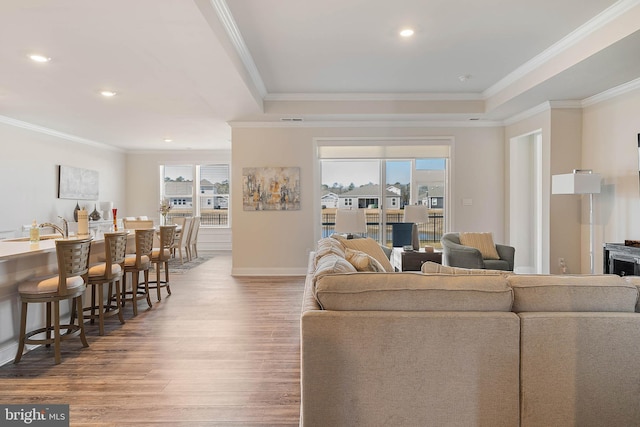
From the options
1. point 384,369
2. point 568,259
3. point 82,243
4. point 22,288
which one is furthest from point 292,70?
Answer: point 568,259

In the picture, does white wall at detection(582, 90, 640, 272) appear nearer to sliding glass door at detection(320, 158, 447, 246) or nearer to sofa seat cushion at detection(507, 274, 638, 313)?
sliding glass door at detection(320, 158, 447, 246)

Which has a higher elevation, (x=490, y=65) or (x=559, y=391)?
(x=490, y=65)

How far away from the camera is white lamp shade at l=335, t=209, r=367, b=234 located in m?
4.65

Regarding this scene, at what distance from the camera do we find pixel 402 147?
6.79 m

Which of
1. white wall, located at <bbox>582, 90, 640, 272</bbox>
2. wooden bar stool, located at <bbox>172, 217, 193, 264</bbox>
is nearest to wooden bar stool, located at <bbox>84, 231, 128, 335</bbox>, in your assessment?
wooden bar stool, located at <bbox>172, 217, 193, 264</bbox>

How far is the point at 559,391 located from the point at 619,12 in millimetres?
3387

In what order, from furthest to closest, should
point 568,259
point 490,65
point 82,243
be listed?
point 568,259, point 490,65, point 82,243

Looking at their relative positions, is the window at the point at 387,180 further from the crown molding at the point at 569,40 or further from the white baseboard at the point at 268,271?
the crown molding at the point at 569,40

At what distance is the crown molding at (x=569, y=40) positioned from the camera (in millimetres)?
3281

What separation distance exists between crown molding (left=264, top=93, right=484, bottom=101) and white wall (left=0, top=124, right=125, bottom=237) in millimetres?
4703

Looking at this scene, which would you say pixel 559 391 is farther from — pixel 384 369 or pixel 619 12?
pixel 619 12

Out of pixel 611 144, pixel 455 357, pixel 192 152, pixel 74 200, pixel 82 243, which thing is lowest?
pixel 455 357

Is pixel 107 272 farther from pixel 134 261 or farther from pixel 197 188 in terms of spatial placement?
pixel 197 188

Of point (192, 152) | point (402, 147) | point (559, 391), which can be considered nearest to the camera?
point (559, 391)
